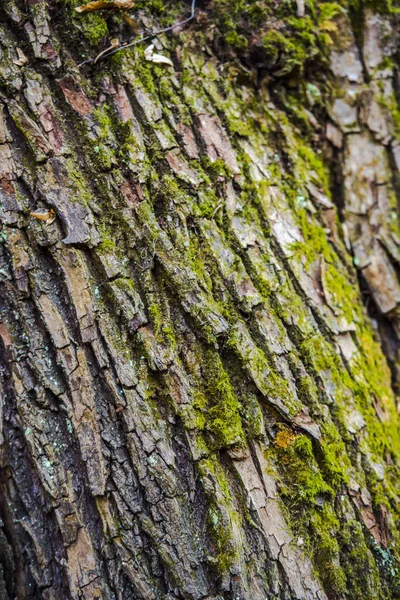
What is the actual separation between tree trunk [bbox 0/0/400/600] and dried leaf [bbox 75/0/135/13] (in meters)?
0.03

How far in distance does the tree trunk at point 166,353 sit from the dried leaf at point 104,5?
3 centimetres

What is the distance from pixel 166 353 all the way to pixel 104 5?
68.5 inches

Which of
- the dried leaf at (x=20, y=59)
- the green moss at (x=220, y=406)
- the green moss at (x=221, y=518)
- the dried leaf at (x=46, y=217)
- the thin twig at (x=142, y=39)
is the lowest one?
the green moss at (x=221, y=518)

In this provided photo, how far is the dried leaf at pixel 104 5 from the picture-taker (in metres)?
2.07

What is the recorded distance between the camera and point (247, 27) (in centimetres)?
245

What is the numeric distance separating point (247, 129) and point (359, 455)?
70.8 inches

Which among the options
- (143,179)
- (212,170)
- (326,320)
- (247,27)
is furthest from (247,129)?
(326,320)

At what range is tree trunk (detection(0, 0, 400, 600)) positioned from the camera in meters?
1.72

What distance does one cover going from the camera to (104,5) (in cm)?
212

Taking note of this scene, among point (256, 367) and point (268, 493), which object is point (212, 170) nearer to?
point (256, 367)

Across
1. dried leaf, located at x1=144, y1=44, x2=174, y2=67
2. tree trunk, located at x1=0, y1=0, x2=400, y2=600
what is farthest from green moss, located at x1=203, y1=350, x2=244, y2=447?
dried leaf, located at x1=144, y1=44, x2=174, y2=67

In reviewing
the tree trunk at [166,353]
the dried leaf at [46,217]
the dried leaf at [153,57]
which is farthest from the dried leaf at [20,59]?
the dried leaf at [46,217]

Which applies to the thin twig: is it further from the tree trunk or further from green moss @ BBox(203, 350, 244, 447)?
green moss @ BBox(203, 350, 244, 447)

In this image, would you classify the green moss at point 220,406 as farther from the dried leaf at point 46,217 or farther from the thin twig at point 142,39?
the thin twig at point 142,39
